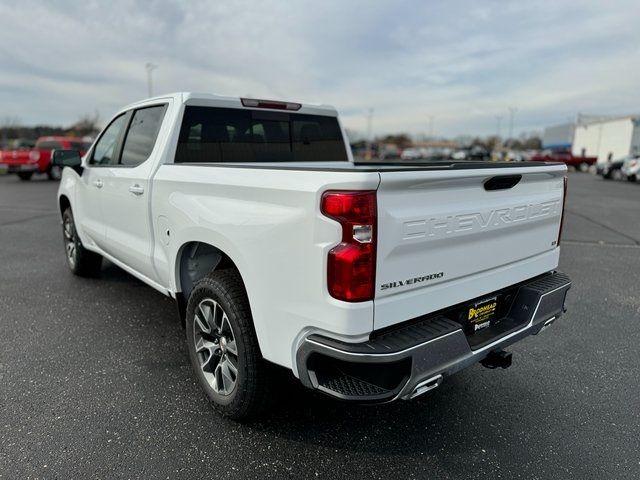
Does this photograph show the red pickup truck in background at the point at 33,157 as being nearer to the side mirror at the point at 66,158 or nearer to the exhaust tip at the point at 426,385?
the side mirror at the point at 66,158

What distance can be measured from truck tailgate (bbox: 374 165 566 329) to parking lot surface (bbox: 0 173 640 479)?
2.81ft

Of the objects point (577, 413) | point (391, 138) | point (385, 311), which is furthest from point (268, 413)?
point (391, 138)

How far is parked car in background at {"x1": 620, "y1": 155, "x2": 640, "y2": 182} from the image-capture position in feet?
83.9

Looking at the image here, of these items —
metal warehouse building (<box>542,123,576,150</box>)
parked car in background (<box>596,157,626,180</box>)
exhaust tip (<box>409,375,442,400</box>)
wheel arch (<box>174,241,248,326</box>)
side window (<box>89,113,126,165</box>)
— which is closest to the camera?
exhaust tip (<box>409,375,442,400</box>)

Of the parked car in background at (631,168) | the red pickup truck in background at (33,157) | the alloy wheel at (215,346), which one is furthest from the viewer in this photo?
the parked car in background at (631,168)

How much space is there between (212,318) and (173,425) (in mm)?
648

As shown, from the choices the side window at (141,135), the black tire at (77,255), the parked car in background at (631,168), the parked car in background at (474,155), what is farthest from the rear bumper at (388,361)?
the parked car in background at (474,155)

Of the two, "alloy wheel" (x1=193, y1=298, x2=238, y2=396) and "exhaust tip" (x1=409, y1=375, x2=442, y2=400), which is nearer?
"exhaust tip" (x1=409, y1=375, x2=442, y2=400)

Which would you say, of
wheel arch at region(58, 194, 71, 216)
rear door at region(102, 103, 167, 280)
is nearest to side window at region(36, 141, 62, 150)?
wheel arch at region(58, 194, 71, 216)

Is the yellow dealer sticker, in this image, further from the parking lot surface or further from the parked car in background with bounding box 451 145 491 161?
the parked car in background with bounding box 451 145 491 161

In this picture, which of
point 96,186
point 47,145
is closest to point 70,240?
point 96,186

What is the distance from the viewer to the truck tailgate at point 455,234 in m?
2.06

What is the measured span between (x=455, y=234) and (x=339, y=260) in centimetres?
66

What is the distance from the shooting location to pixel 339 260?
1.98 m
